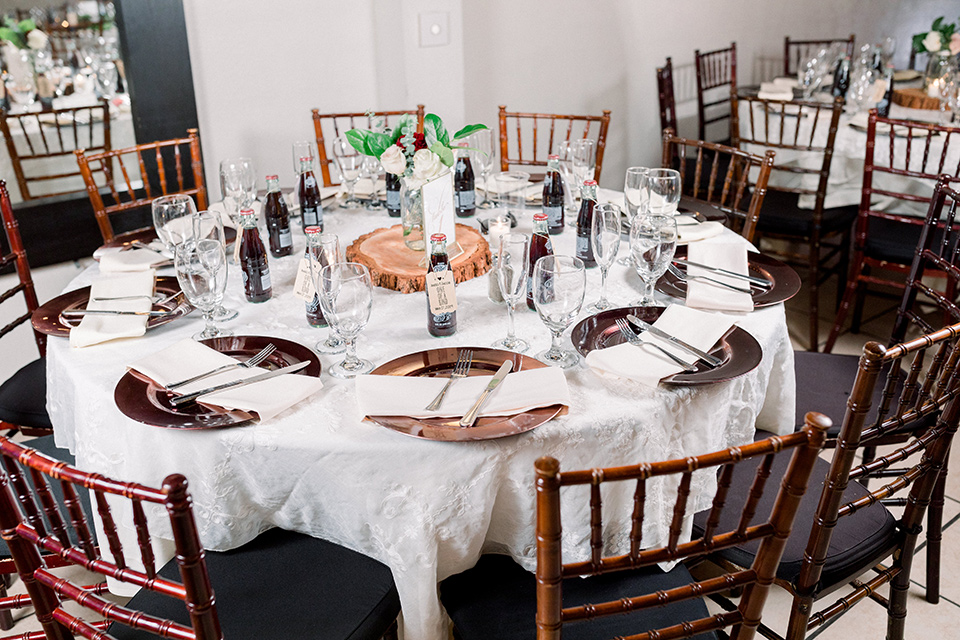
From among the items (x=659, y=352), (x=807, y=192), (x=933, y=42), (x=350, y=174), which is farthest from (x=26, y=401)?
(x=933, y=42)

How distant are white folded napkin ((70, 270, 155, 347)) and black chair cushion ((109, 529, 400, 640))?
1.47ft

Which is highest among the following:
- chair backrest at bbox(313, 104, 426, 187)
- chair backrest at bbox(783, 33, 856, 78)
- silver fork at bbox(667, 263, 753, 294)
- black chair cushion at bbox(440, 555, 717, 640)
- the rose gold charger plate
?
chair backrest at bbox(783, 33, 856, 78)

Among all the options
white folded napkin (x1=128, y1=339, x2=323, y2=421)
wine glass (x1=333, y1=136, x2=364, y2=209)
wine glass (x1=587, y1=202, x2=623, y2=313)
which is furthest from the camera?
wine glass (x1=333, y1=136, x2=364, y2=209)

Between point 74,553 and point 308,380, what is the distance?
1.41 feet

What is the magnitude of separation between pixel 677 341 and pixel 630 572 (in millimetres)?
410

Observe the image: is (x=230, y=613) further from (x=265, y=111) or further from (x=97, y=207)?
(x=265, y=111)

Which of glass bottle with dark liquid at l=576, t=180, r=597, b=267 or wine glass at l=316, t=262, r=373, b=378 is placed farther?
glass bottle with dark liquid at l=576, t=180, r=597, b=267

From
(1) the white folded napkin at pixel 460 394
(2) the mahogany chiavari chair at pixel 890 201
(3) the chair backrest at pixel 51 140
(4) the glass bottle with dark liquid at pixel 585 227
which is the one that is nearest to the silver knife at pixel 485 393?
(1) the white folded napkin at pixel 460 394

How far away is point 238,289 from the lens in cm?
178

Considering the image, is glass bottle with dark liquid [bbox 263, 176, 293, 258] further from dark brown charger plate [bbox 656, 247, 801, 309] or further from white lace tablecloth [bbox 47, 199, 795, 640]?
dark brown charger plate [bbox 656, 247, 801, 309]

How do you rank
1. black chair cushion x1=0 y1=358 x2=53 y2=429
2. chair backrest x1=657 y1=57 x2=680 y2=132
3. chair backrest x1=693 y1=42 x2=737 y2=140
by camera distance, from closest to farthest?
black chair cushion x1=0 y1=358 x2=53 y2=429
chair backrest x1=657 y1=57 x2=680 y2=132
chair backrest x1=693 y1=42 x2=737 y2=140

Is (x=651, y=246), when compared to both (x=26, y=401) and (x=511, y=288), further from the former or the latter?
(x=26, y=401)

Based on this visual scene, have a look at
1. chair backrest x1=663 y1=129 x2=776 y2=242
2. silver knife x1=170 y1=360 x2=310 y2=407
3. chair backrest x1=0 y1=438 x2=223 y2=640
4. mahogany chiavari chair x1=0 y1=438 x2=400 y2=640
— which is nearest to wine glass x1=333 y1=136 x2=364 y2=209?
chair backrest x1=663 y1=129 x2=776 y2=242

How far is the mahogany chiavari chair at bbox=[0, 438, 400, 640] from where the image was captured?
915 millimetres
